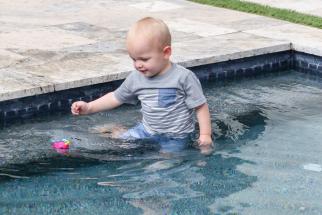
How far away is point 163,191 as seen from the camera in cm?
450

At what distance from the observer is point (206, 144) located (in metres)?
4.95

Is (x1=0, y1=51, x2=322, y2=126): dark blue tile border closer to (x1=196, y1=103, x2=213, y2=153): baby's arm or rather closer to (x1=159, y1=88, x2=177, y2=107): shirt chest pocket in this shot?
(x1=159, y1=88, x2=177, y2=107): shirt chest pocket

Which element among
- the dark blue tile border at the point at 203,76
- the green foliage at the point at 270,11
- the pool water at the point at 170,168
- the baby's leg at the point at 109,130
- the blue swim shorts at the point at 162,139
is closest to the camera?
the pool water at the point at 170,168

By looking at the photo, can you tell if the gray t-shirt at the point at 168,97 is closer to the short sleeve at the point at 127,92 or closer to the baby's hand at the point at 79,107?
the short sleeve at the point at 127,92

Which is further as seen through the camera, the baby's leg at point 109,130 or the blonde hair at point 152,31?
the baby's leg at point 109,130

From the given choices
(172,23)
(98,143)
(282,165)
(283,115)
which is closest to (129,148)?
(98,143)

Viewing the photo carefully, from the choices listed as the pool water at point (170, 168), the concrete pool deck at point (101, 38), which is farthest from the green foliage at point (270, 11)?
the pool water at point (170, 168)

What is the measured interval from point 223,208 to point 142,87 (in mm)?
1088

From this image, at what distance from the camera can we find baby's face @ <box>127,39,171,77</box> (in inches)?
187

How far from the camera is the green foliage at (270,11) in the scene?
26.6 ft

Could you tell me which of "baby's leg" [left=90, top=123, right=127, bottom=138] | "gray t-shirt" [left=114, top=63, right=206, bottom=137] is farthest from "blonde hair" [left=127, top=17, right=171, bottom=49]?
"baby's leg" [left=90, top=123, right=127, bottom=138]

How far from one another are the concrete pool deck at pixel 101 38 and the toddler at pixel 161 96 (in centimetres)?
92

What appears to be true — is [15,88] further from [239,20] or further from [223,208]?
[239,20]

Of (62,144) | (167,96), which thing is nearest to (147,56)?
(167,96)
